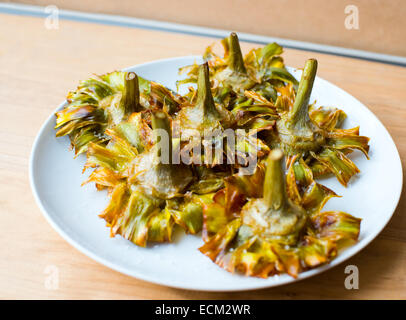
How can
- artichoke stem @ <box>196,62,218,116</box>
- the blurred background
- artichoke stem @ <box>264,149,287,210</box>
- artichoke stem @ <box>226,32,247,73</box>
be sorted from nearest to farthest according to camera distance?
artichoke stem @ <box>264,149,287,210</box>, artichoke stem @ <box>196,62,218,116</box>, artichoke stem @ <box>226,32,247,73</box>, the blurred background

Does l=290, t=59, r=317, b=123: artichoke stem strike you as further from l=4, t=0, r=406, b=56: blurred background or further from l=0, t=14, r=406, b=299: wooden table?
l=4, t=0, r=406, b=56: blurred background

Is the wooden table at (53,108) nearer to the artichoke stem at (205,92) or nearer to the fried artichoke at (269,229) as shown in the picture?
the fried artichoke at (269,229)

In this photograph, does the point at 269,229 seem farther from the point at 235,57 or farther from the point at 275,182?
the point at 235,57

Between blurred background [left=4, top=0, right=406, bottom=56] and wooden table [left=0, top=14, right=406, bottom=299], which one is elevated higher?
blurred background [left=4, top=0, right=406, bottom=56]

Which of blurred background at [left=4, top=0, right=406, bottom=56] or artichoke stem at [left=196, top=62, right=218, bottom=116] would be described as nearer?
artichoke stem at [left=196, top=62, right=218, bottom=116]

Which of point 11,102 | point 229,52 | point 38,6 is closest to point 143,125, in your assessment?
point 229,52

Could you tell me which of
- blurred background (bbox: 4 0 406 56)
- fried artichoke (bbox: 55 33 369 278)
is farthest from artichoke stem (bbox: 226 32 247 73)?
blurred background (bbox: 4 0 406 56)

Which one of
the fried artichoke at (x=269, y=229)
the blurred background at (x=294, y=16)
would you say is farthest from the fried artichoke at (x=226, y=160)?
the blurred background at (x=294, y=16)
